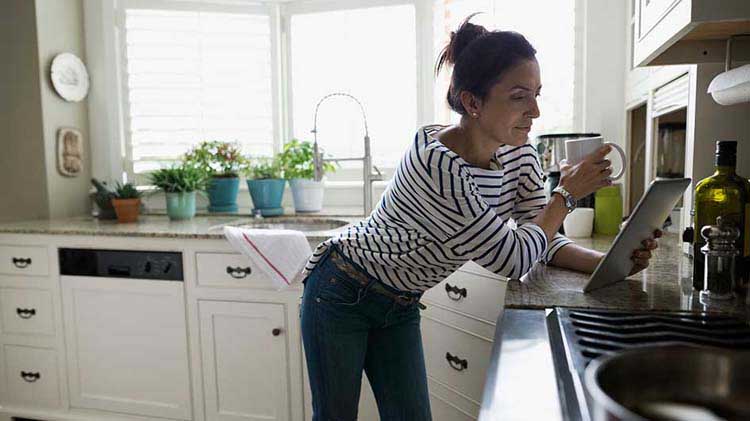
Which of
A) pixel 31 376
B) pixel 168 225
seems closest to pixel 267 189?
pixel 168 225

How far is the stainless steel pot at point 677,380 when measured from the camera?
402 mm

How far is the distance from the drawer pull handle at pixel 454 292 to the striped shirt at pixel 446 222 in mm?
437

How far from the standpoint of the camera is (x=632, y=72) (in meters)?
2.24

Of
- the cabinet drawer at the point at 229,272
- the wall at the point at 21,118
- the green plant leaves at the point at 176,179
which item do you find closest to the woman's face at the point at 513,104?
the cabinet drawer at the point at 229,272

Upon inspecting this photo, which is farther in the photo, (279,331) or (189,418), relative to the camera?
(189,418)

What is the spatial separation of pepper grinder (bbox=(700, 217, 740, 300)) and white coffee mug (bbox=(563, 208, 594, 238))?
849 mm

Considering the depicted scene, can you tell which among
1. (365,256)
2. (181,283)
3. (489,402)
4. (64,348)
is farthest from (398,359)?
(64,348)

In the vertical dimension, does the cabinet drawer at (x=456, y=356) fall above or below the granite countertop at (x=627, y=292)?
below

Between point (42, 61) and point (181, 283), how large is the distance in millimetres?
1382

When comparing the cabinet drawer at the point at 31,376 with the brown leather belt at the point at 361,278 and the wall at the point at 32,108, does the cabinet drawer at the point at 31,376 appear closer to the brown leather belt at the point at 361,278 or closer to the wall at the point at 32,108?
the wall at the point at 32,108

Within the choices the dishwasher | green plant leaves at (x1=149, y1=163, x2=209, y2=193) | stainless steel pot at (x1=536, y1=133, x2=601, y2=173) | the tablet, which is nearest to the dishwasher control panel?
the dishwasher

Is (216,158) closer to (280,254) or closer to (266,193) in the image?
(266,193)

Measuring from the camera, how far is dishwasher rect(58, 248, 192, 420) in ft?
7.87

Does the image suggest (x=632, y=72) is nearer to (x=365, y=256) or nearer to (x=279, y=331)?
(x=365, y=256)
